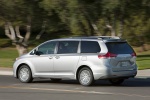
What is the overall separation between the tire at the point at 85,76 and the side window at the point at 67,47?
2.67 feet

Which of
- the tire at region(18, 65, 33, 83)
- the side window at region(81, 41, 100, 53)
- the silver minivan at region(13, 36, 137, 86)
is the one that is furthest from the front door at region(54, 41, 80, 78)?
the tire at region(18, 65, 33, 83)

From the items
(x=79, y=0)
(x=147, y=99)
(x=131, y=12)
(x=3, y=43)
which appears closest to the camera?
(x=147, y=99)

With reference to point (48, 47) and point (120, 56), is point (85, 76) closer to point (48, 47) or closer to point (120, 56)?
point (120, 56)

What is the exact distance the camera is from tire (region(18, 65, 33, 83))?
16203 millimetres

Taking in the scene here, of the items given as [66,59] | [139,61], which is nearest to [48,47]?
[66,59]

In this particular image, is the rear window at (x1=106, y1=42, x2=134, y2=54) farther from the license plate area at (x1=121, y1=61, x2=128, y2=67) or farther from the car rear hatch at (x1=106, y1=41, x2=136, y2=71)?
the license plate area at (x1=121, y1=61, x2=128, y2=67)

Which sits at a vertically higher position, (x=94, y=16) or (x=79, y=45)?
(x=94, y=16)

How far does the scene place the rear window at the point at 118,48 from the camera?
14.6 meters

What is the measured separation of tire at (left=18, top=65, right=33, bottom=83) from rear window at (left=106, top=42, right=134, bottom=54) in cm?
337

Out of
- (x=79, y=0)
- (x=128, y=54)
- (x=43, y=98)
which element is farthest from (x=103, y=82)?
(x=79, y=0)

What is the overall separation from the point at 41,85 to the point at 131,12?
12441mm

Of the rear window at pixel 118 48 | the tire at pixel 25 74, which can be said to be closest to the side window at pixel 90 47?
the rear window at pixel 118 48

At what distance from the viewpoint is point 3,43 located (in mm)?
50219

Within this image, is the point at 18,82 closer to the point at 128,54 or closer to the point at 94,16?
the point at 128,54
